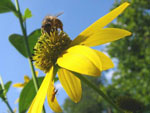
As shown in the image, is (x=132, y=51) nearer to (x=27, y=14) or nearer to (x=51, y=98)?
(x=27, y=14)

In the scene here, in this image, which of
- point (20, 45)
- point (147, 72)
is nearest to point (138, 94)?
point (147, 72)

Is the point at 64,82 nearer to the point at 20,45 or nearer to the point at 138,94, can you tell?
the point at 20,45

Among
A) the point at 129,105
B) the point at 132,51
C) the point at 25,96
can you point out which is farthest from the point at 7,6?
the point at 132,51

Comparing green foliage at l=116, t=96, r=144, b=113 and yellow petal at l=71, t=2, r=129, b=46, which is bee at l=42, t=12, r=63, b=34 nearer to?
yellow petal at l=71, t=2, r=129, b=46

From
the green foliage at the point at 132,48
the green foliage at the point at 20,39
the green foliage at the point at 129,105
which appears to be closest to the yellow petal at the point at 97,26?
the green foliage at the point at 20,39

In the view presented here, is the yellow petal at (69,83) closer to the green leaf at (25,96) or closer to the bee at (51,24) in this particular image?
the bee at (51,24)
